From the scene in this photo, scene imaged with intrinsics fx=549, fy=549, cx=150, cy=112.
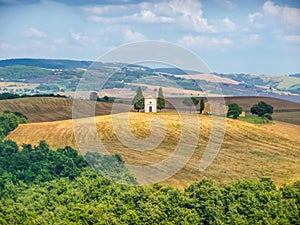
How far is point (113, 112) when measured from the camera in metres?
72.3

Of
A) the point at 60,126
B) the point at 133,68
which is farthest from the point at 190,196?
the point at 133,68

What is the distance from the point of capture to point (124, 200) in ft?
135

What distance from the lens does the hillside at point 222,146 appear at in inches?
2015

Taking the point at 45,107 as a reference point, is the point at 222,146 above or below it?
below

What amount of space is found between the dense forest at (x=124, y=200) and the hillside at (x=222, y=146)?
3.82 metres

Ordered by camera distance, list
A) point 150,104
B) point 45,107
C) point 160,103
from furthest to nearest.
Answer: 1. point 45,107
2. point 160,103
3. point 150,104

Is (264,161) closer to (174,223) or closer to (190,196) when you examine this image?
(190,196)

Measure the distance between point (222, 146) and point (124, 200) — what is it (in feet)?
66.2

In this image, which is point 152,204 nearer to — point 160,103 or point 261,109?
point 160,103

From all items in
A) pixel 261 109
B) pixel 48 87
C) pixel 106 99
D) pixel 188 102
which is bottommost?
pixel 48 87

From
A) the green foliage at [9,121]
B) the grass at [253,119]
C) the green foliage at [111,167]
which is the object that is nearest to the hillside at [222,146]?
the green foliage at [9,121]

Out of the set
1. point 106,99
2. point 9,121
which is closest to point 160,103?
point 9,121

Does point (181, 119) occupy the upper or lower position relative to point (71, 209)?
upper

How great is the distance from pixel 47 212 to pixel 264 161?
24463 mm
